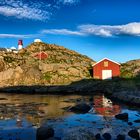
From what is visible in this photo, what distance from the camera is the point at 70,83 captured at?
80.1 metres

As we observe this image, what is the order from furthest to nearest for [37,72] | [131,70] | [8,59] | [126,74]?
1. [8,59]
2. [131,70]
3. [126,74]
4. [37,72]

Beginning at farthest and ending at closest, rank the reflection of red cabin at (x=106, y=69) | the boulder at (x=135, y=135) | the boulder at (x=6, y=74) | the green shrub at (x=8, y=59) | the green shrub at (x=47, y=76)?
the green shrub at (x=8, y=59)
the reflection of red cabin at (x=106, y=69)
the green shrub at (x=47, y=76)
the boulder at (x=6, y=74)
the boulder at (x=135, y=135)

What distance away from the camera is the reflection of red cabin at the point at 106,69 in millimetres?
84562

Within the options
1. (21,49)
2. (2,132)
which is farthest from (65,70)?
(2,132)

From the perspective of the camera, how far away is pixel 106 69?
278 ft

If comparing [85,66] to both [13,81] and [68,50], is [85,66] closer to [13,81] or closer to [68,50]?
[13,81]

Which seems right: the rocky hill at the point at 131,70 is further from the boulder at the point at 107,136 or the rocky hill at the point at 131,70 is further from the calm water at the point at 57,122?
the boulder at the point at 107,136

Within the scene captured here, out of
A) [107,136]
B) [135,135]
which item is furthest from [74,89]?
[135,135]

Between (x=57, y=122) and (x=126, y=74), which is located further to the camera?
(x=126, y=74)

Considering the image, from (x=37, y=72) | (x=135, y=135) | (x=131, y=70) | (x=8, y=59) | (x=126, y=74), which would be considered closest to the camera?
(x=135, y=135)

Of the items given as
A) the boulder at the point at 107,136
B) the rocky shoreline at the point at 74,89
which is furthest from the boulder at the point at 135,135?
the rocky shoreline at the point at 74,89

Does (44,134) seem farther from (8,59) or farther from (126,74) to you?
(8,59)

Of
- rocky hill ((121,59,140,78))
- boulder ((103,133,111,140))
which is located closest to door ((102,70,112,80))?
rocky hill ((121,59,140,78))

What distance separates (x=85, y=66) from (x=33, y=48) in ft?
143
